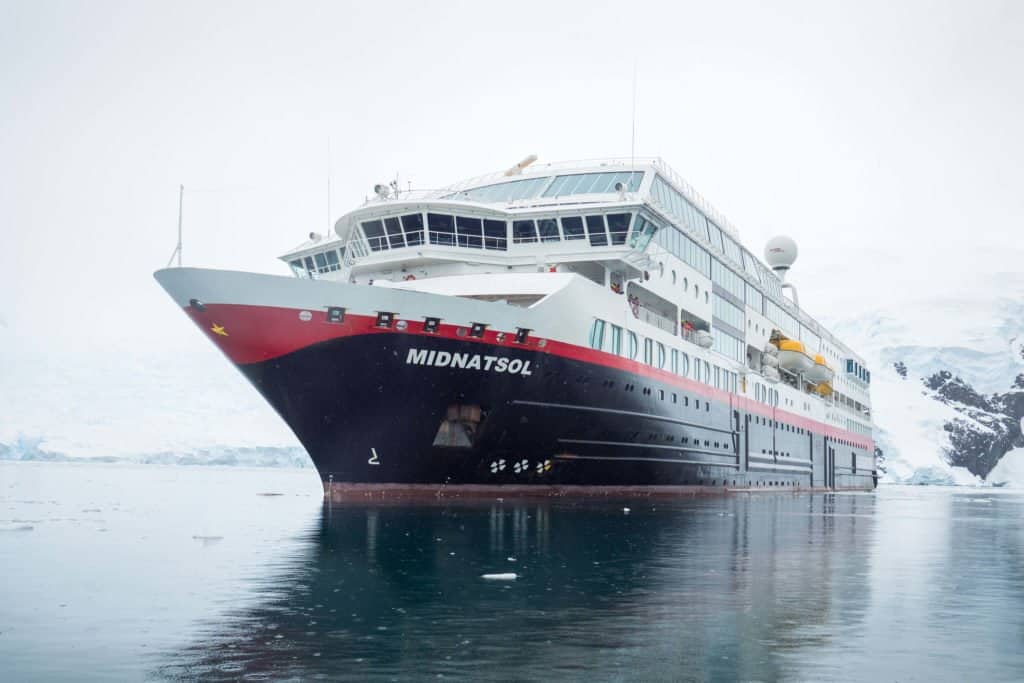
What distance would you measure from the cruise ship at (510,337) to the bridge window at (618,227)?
3.3 inches

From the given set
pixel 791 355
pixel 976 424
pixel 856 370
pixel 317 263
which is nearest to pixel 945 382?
pixel 976 424

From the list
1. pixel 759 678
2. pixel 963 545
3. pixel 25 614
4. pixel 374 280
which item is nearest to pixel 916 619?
pixel 759 678

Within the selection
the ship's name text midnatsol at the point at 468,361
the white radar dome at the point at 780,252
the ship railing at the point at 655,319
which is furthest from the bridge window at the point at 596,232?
the white radar dome at the point at 780,252

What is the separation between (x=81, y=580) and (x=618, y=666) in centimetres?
767

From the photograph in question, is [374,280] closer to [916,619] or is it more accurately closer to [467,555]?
[467,555]

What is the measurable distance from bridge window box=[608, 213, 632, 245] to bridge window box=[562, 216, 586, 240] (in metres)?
1.09

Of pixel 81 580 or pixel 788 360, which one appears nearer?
pixel 81 580

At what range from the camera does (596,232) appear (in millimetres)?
36406

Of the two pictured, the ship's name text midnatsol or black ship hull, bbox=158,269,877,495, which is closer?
black ship hull, bbox=158,269,877,495

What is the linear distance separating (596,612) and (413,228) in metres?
26.2

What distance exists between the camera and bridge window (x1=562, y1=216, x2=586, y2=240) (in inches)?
1435

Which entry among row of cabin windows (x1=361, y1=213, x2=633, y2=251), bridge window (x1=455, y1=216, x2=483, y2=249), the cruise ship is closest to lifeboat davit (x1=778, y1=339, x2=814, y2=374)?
the cruise ship

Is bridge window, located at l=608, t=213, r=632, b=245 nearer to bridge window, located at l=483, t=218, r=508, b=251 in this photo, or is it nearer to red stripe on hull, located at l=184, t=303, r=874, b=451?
bridge window, located at l=483, t=218, r=508, b=251

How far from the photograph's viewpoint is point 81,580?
40.2 feet
